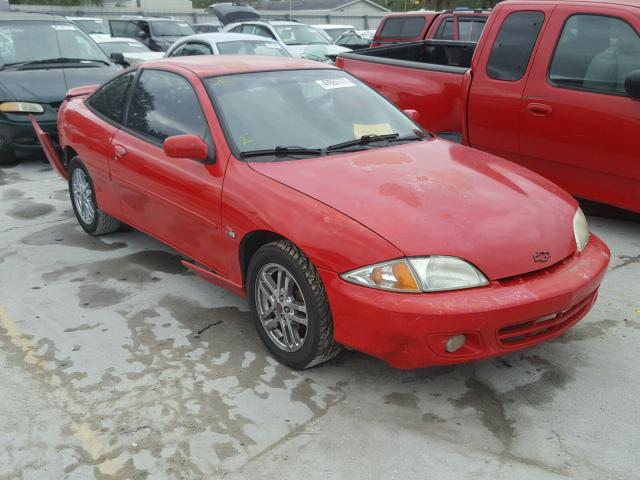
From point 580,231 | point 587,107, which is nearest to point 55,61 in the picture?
point 587,107

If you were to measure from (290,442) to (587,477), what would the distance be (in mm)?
1251

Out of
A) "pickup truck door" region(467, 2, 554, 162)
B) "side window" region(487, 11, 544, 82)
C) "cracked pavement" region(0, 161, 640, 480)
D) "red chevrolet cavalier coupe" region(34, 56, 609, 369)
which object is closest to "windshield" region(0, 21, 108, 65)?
"red chevrolet cavalier coupe" region(34, 56, 609, 369)

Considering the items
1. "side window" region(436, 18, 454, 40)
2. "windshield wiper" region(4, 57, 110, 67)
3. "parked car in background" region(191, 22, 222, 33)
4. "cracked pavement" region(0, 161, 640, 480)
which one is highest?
"windshield wiper" region(4, 57, 110, 67)

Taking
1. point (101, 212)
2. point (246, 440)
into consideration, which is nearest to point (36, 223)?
point (101, 212)

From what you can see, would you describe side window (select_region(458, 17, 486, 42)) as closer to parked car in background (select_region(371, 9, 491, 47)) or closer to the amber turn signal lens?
parked car in background (select_region(371, 9, 491, 47))

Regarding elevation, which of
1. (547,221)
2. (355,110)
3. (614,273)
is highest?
(355,110)

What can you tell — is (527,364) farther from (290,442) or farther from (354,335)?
(290,442)

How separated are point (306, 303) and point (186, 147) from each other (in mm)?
1213

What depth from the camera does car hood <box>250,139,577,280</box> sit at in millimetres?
2982

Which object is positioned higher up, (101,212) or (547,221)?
(547,221)

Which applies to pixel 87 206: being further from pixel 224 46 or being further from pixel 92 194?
pixel 224 46

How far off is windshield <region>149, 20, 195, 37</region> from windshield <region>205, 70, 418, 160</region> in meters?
16.6

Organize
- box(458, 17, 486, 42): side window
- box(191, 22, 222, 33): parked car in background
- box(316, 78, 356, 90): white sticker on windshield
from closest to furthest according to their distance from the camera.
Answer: box(316, 78, 356, 90): white sticker on windshield → box(458, 17, 486, 42): side window → box(191, 22, 222, 33): parked car in background

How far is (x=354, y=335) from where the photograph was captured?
9.83 feet
